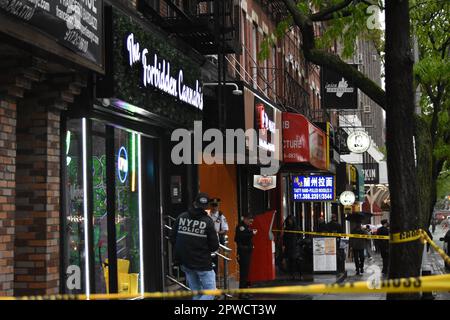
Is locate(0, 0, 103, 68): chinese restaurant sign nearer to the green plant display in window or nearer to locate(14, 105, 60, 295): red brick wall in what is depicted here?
the green plant display in window

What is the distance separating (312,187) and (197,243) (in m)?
14.0

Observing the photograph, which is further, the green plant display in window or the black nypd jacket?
the black nypd jacket

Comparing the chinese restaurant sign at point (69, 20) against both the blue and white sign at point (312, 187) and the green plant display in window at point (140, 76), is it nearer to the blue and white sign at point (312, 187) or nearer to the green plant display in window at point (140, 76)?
the green plant display in window at point (140, 76)

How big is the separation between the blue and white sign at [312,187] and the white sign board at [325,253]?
325 centimetres

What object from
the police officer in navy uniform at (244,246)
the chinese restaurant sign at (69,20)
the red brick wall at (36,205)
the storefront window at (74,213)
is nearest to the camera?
the chinese restaurant sign at (69,20)

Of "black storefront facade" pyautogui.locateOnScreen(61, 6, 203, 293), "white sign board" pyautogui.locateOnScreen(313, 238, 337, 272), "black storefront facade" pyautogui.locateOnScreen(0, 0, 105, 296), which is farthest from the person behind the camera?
"white sign board" pyautogui.locateOnScreen(313, 238, 337, 272)

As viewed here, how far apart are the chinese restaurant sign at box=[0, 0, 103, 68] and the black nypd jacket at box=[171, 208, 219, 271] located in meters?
2.57

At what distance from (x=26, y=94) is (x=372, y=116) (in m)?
57.5

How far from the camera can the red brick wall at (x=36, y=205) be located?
8828mm

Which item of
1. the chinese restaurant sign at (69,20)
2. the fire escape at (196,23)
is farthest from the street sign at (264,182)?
the chinese restaurant sign at (69,20)

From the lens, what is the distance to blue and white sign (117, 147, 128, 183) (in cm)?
1131

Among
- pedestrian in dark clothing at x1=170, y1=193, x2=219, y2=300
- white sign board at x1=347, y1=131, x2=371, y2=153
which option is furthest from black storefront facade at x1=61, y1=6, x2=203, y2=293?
white sign board at x1=347, y1=131, x2=371, y2=153

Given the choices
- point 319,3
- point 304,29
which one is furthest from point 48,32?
point 319,3

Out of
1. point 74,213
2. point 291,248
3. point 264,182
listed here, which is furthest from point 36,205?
point 291,248
